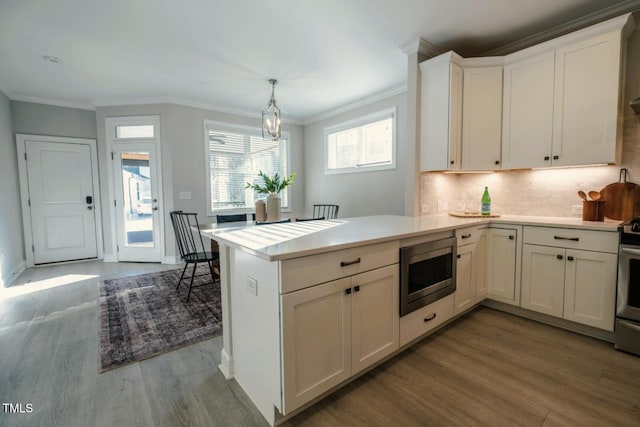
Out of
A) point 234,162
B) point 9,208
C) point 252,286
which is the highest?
point 234,162

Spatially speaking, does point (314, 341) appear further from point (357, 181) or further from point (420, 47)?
point (357, 181)

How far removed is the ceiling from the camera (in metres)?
2.35

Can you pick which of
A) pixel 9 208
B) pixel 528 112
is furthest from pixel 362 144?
pixel 9 208

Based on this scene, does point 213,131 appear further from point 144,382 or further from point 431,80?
point 144,382

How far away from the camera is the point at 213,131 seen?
16.7ft

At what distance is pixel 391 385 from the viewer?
1.72m

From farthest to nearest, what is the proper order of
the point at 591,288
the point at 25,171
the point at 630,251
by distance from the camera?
1. the point at 25,171
2. the point at 591,288
3. the point at 630,251

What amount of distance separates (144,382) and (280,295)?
49.9 inches

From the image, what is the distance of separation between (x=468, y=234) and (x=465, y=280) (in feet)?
1.34

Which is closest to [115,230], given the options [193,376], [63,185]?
[63,185]

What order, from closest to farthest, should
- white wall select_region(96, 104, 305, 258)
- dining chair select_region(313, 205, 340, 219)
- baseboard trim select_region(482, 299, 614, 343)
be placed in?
baseboard trim select_region(482, 299, 614, 343) < white wall select_region(96, 104, 305, 258) < dining chair select_region(313, 205, 340, 219)

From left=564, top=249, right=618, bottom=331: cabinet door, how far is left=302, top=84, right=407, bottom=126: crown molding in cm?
303

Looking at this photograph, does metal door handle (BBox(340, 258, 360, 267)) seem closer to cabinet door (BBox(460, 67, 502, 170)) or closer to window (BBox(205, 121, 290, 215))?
cabinet door (BBox(460, 67, 502, 170))

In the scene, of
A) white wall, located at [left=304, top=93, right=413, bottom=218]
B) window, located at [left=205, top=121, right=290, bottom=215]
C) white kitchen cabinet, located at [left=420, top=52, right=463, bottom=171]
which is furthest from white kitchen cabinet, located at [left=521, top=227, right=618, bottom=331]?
window, located at [left=205, top=121, right=290, bottom=215]
